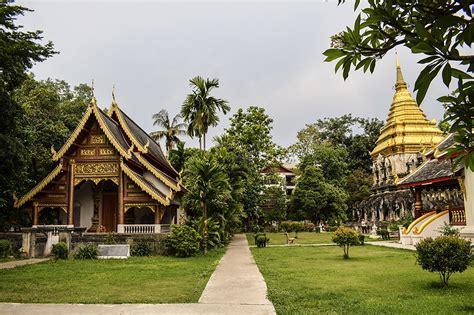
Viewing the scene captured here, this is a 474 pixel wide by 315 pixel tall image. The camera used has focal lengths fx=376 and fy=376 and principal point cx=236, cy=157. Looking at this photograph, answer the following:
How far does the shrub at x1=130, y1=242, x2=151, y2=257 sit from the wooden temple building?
1.28 meters

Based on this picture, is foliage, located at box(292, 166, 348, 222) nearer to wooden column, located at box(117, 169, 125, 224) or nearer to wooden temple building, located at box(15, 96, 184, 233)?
wooden temple building, located at box(15, 96, 184, 233)

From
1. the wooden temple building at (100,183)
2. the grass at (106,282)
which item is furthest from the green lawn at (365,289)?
the wooden temple building at (100,183)

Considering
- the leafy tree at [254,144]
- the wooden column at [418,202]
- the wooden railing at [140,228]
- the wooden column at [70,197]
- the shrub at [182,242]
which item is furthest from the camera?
the leafy tree at [254,144]

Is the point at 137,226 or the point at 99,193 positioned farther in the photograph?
the point at 99,193

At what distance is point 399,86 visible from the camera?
3891 cm

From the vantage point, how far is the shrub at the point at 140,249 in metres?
16.2

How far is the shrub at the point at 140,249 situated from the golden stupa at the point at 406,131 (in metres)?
27.1

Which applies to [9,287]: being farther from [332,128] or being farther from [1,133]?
[332,128]

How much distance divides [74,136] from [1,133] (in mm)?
3079

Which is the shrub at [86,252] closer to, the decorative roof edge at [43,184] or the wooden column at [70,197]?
the wooden column at [70,197]

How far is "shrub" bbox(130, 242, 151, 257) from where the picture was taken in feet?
53.2

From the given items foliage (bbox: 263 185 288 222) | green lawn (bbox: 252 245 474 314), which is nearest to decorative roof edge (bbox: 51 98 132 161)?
green lawn (bbox: 252 245 474 314)

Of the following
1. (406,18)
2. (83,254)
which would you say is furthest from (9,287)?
(406,18)

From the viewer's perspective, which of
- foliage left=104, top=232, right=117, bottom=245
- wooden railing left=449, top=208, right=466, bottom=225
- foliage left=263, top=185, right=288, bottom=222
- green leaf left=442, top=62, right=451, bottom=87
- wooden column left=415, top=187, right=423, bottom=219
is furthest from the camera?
foliage left=263, top=185, right=288, bottom=222
